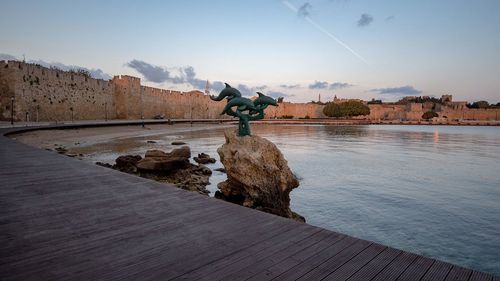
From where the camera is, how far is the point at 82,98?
38.8 m

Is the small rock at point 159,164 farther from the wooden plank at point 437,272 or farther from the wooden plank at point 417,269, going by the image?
the wooden plank at point 437,272

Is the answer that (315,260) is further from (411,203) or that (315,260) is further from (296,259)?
(411,203)

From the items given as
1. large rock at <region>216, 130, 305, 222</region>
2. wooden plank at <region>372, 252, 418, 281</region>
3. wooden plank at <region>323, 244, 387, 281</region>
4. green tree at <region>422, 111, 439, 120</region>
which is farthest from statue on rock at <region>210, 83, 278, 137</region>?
green tree at <region>422, 111, 439, 120</region>

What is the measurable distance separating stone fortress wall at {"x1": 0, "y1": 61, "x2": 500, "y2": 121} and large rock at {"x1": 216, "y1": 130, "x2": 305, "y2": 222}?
29.4 metres

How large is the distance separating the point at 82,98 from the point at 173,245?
41.0 meters

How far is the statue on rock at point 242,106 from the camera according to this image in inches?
382

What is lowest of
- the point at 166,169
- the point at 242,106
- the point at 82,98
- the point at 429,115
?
the point at 166,169

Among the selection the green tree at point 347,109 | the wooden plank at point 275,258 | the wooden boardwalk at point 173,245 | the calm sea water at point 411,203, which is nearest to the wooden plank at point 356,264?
the wooden boardwalk at point 173,245

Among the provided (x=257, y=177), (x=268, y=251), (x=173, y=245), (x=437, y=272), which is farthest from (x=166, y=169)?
(x=437, y=272)

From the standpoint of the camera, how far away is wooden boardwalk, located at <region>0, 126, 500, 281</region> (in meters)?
2.66

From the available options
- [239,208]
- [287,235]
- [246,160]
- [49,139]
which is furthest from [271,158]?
[49,139]

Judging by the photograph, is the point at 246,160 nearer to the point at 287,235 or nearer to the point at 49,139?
the point at 287,235

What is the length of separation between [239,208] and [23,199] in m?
3.19

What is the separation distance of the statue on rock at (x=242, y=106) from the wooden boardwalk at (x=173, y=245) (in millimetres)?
4836
